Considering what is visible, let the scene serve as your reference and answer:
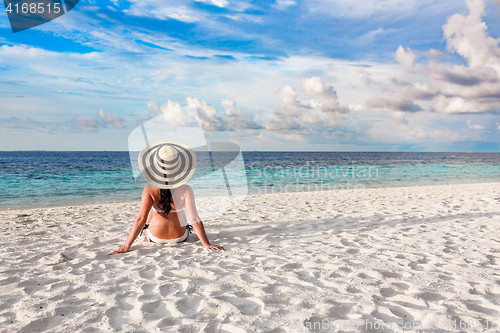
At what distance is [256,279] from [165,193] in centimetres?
176

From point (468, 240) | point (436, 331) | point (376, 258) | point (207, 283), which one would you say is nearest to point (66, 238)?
point (207, 283)

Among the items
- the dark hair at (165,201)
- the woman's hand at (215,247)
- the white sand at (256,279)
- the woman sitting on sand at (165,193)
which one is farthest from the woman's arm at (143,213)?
the woman's hand at (215,247)

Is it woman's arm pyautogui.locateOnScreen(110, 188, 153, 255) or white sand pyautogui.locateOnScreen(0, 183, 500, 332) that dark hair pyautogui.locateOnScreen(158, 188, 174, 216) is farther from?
white sand pyautogui.locateOnScreen(0, 183, 500, 332)

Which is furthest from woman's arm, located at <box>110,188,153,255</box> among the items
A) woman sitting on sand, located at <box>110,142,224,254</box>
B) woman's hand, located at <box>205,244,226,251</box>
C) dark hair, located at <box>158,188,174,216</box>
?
woman's hand, located at <box>205,244,226,251</box>

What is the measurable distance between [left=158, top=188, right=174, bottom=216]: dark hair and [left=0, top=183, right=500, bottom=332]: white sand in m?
0.62

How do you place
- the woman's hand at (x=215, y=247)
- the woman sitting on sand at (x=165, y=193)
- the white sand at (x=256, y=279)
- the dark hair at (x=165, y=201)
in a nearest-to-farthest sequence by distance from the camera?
the white sand at (x=256, y=279), the woman sitting on sand at (x=165, y=193), the dark hair at (x=165, y=201), the woman's hand at (x=215, y=247)

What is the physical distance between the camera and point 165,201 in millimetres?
4008

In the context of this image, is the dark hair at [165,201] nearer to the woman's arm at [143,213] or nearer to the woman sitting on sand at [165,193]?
the woman sitting on sand at [165,193]

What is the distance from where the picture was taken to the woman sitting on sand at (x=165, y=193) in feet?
12.6

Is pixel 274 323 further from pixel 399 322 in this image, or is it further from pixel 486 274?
pixel 486 274

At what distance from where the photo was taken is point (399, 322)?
2.29 metres

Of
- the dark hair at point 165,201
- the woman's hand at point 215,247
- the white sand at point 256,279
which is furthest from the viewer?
the woman's hand at point 215,247

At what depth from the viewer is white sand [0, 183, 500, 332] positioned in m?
2.32

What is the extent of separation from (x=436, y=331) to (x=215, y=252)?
2.67 metres
